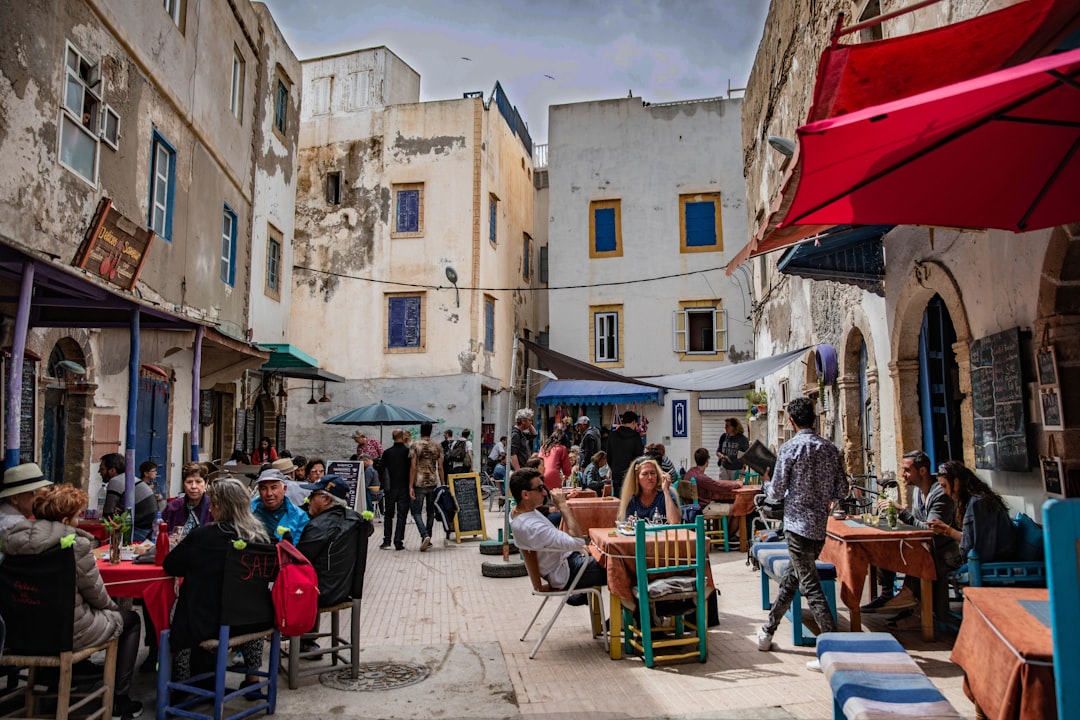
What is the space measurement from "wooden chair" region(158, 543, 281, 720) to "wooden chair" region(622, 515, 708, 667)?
89.5 inches

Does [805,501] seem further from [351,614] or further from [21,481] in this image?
[21,481]

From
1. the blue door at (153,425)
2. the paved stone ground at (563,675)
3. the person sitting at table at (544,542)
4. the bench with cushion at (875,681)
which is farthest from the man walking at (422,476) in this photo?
the bench with cushion at (875,681)

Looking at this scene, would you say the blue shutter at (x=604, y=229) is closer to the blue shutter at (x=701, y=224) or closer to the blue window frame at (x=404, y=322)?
the blue shutter at (x=701, y=224)

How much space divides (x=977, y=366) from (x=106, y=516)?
292 inches

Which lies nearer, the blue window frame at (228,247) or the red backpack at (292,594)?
the red backpack at (292,594)

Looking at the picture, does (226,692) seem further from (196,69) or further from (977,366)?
(196,69)

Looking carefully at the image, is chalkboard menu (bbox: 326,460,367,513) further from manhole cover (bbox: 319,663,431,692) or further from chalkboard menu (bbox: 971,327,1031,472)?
chalkboard menu (bbox: 971,327,1031,472)

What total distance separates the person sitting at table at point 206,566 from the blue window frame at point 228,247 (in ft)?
30.9

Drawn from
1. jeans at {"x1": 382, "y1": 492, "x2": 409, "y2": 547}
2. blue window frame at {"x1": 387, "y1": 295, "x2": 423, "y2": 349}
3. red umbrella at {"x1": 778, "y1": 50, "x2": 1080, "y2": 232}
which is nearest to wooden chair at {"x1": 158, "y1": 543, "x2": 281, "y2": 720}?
red umbrella at {"x1": 778, "y1": 50, "x2": 1080, "y2": 232}

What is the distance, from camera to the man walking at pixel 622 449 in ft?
34.4

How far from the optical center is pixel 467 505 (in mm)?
11695

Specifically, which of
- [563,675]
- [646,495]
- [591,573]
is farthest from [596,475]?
[563,675]

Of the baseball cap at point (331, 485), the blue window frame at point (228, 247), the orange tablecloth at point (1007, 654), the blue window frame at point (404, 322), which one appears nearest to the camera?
the orange tablecloth at point (1007, 654)

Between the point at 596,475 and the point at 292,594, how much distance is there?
664cm
